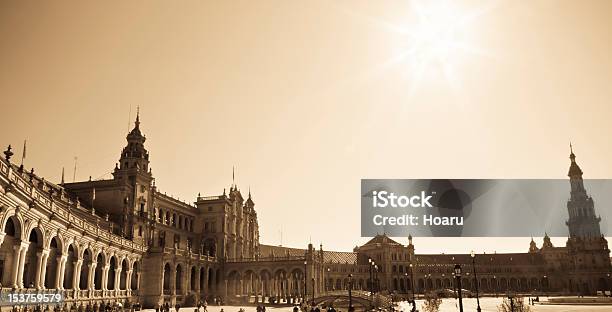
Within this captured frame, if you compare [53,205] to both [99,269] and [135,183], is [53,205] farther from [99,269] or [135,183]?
[135,183]

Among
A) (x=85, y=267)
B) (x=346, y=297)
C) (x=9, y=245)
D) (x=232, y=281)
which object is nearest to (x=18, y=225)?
(x=9, y=245)

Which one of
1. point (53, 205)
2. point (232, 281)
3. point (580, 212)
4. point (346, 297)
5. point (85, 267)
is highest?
point (580, 212)

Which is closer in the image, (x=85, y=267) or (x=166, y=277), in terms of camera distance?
(x=85, y=267)

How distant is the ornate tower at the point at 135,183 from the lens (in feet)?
222

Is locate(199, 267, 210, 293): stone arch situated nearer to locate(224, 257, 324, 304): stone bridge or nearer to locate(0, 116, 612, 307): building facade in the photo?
locate(0, 116, 612, 307): building facade

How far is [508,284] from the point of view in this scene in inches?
5827

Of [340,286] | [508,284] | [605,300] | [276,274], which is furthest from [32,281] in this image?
[508,284]

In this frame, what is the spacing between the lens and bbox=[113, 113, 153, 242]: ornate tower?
67812 millimetres

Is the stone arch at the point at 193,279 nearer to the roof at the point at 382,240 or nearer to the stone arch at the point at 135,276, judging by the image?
the stone arch at the point at 135,276

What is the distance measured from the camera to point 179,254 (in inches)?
2847

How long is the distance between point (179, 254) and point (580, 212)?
126448 millimetres

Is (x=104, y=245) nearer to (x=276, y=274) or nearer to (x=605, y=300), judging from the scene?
(x=276, y=274)

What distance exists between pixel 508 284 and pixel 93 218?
125616 mm

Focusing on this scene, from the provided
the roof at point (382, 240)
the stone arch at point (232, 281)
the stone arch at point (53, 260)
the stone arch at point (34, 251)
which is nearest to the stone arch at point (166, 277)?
the stone arch at point (232, 281)
